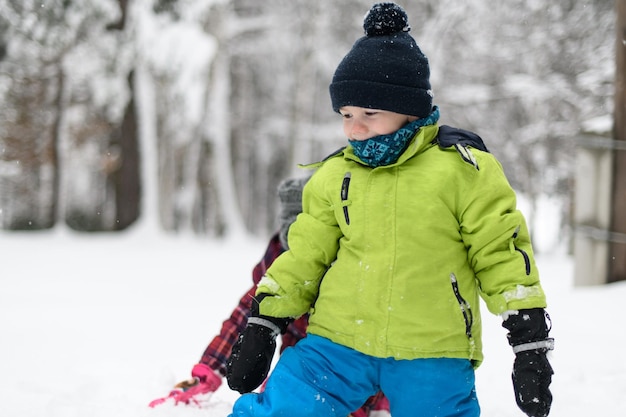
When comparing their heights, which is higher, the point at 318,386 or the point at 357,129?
the point at 357,129

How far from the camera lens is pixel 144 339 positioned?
4590mm

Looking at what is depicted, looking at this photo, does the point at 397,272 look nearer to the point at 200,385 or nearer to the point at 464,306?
the point at 464,306

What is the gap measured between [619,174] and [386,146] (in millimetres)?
4240

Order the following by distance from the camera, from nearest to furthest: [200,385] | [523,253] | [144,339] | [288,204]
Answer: [523,253] → [200,385] → [288,204] → [144,339]

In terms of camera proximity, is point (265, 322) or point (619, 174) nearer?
point (265, 322)

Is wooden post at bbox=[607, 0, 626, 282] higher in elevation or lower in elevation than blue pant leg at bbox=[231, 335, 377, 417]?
higher

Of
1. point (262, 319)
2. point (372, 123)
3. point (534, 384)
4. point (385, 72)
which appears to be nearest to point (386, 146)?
point (372, 123)

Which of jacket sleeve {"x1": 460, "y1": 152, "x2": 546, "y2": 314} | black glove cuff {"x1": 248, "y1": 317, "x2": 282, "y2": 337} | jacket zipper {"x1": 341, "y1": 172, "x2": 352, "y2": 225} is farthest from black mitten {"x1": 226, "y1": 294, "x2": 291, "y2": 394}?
jacket sleeve {"x1": 460, "y1": 152, "x2": 546, "y2": 314}

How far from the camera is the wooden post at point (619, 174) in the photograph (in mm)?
5598

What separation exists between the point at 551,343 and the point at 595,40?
533 inches

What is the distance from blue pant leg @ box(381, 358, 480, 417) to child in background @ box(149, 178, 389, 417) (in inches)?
26.8

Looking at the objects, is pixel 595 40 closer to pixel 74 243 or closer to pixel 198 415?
pixel 74 243

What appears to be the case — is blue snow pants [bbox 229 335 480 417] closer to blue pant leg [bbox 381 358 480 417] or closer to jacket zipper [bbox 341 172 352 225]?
blue pant leg [bbox 381 358 480 417]

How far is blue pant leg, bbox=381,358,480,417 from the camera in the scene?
1986 millimetres
